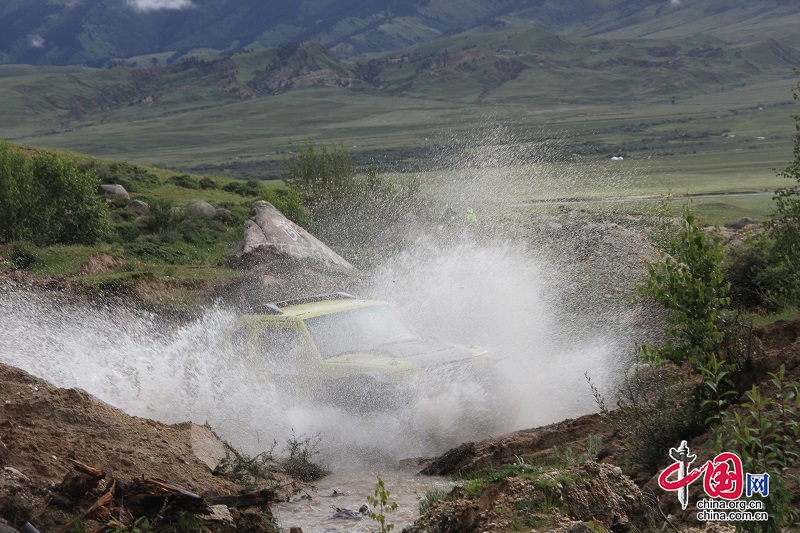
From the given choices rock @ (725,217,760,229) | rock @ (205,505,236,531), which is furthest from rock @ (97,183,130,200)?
rock @ (205,505,236,531)

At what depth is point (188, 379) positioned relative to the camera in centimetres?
1193

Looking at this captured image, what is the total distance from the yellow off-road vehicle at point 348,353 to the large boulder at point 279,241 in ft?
34.6

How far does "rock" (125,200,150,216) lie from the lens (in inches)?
1181

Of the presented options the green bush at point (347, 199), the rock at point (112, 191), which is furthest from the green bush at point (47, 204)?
the green bush at point (347, 199)

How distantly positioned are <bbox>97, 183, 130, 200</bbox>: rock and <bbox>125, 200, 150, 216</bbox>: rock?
4.19 feet

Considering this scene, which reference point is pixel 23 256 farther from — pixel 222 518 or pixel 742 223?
pixel 742 223

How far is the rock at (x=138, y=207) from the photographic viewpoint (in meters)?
30.0

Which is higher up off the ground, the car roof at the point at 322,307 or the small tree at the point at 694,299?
the small tree at the point at 694,299

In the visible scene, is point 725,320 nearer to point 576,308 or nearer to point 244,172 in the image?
point 576,308

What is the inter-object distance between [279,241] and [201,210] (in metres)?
7.75

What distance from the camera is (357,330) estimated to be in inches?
447

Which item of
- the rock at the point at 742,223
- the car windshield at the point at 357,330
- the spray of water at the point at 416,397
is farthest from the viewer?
the rock at the point at 742,223

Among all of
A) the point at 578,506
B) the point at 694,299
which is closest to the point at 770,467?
the point at 578,506

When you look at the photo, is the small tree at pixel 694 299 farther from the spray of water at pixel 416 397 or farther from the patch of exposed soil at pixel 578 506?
the spray of water at pixel 416 397
